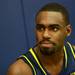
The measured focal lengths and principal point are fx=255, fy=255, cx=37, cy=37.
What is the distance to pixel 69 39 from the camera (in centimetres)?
192

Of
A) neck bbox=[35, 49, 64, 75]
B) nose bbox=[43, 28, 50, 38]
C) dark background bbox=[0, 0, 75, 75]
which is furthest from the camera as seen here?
dark background bbox=[0, 0, 75, 75]

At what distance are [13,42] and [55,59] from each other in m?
0.46

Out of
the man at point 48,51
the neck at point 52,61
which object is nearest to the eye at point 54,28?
the man at point 48,51

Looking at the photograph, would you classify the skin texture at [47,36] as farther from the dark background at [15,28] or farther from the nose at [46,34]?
the dark background at [15,28]

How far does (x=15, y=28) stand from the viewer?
5.75 ft

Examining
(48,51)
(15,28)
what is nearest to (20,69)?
(48,51)

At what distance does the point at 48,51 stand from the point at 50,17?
176mm

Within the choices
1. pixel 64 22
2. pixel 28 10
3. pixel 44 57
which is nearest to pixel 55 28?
pixel 64 22

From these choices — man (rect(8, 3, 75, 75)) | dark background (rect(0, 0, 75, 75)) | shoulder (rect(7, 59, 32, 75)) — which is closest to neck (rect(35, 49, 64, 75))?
man (rect(8, 3, 75, 75))

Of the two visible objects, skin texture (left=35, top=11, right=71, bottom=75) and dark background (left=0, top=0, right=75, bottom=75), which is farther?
dark background (left=0, top=0, right=75, bottom=75)

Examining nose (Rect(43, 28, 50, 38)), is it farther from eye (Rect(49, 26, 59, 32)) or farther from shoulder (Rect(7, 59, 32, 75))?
shoulder (Rect(7, 59, 32, 75))

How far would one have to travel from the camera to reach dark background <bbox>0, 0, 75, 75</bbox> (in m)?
1.72

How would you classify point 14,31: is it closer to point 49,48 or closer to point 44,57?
point 44,57

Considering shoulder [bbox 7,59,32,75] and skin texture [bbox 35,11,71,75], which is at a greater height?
skin texture [bbox 35,11,71,75]
